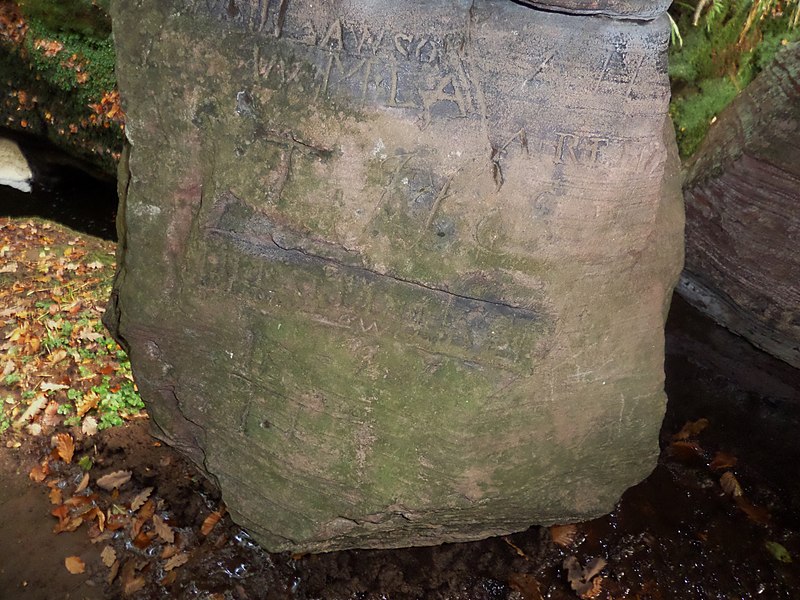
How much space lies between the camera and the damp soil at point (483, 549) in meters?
3.09

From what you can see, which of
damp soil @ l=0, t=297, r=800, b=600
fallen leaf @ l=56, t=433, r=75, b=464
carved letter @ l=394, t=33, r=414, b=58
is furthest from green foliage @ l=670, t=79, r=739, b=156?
fallen leaf @ l=56, t=433, r=75, b=464

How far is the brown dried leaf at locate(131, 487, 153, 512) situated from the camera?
3336 millimetres

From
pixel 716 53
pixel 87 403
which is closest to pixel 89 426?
pixel 87 403

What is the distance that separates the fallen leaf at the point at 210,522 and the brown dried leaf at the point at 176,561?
0.45ft

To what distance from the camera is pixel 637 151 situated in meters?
2.03

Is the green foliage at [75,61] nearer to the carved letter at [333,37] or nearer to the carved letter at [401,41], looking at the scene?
the carved letter at [333,37]

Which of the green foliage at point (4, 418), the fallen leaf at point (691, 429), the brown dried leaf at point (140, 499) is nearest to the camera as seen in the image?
the brown dried leaf at point (140, 499)

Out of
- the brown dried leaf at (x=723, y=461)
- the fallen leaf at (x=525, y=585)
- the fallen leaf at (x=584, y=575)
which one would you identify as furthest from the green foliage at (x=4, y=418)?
the brown dried leaf at (x=723, y=461)

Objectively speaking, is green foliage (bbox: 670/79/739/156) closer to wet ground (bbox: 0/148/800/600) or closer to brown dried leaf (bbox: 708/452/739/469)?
wet ground (bbox: 0/148/800/600)

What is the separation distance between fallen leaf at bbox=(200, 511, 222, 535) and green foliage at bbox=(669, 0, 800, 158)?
134 inches

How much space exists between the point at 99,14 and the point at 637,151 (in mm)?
3686

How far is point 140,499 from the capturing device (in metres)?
3.36

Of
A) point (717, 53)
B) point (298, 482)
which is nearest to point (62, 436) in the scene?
point (298, 482)

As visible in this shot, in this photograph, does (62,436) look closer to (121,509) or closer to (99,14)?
(121,509)
